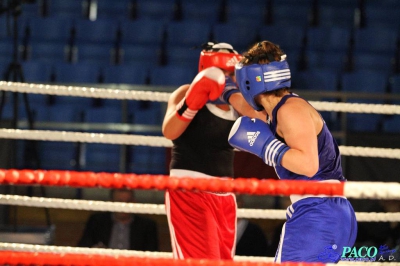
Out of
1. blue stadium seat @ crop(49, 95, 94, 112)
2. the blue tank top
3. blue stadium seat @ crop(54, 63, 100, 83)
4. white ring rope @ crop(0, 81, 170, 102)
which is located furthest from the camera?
blue stadium seat @ crop(54, 63, 100, 83)

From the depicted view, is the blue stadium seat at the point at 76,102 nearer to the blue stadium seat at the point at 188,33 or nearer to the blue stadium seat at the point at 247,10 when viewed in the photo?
the blue stadium seat at the point at 188,33

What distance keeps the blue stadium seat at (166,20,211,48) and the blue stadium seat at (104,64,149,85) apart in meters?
0.64

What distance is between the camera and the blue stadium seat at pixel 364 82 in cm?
601

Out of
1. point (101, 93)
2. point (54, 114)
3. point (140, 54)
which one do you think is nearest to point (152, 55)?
point (140, 54)

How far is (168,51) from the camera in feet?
21.2

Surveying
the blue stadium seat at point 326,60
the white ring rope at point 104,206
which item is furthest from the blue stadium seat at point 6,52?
the white ring rope at point 104,206

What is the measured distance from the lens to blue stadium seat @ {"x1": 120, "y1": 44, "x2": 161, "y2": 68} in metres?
6.49

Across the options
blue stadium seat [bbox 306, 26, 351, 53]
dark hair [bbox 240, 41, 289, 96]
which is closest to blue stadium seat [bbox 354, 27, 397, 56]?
blue stadium seat [bbox 306, 26, 351, 53]

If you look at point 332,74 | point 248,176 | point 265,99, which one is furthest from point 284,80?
point 332,74

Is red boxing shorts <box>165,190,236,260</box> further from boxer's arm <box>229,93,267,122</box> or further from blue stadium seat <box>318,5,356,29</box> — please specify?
blue stadium seat <box>318,5,356,29</box>

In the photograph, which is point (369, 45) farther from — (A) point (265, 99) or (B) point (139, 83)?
(A) point (265, 99)

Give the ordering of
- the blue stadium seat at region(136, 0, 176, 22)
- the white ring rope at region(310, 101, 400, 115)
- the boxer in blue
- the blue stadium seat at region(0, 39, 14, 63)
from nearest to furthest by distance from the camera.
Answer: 1. the boxer in blue
2. the white ring rope at region(310, 101, 400, 115)
3. the blue stadium seat at region(0, 39, 14, 63)
4. the blue stadium seat at region(136, 0, 176, 22)

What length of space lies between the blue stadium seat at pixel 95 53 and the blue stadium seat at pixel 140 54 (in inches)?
5.4

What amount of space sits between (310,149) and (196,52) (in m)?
4.55
